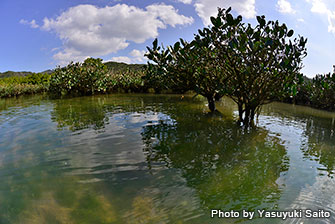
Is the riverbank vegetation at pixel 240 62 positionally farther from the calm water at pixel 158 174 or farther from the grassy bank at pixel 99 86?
the grassy bank at pixel 99 86

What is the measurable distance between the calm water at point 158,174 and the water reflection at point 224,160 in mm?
19

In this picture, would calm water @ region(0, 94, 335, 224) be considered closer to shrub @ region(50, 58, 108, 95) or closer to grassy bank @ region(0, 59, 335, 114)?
grassy bank @ region(0, 59, 335, 114)

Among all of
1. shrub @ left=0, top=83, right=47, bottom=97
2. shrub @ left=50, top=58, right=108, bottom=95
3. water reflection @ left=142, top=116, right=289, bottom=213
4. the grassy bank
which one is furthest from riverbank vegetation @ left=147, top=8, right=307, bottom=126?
shrub @ left=0, top=83, right=47, bottom=97

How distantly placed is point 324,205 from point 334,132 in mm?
5944

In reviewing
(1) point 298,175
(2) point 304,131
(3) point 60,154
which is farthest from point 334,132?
(3) point 60,154

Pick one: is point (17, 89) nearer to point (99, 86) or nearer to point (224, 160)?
point (99, 86)

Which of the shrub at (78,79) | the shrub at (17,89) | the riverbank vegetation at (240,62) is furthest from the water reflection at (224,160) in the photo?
the shrub at (17,89)

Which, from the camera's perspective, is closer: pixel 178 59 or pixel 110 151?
pixel 110 151

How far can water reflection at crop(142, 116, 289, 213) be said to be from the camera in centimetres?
323

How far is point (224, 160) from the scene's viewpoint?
4.60 metres

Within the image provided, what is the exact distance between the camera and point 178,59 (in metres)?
8.62

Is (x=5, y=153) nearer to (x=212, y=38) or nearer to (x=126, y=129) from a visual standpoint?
(x=126, y=129)

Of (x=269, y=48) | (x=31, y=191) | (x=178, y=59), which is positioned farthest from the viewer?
(x=178, y=59)

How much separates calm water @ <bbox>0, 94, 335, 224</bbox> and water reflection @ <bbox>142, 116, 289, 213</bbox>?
0.06ft
